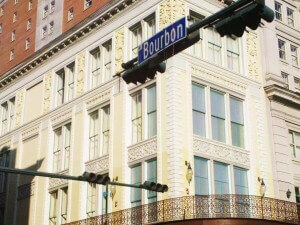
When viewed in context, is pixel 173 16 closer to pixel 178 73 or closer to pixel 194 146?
pixel 178 73

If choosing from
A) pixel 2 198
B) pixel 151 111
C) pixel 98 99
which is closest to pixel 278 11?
pixel 151 111

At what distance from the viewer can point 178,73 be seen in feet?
98.2

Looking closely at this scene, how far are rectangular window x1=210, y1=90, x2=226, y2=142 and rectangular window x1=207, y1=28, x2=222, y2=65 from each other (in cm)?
241

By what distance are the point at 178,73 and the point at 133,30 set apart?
6.14m

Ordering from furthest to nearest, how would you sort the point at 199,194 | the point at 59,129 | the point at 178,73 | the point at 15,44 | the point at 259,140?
the point at 15,44, the point at 59,129, the point at 259,140, the point at 178,73, the point at 199,194

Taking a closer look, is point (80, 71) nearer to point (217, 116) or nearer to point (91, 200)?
point (91, 200)

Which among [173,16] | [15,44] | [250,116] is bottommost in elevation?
[250,116]

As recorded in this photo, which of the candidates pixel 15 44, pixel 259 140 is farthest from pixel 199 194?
pixel 15 44

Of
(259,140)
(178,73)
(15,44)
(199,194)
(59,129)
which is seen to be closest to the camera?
(199,194)

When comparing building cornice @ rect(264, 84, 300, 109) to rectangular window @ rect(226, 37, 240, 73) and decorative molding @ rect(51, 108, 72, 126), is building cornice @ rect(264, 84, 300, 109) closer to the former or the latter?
rectangular window @ rect(226, 37, 240, 73)

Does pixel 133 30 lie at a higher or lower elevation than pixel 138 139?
higher

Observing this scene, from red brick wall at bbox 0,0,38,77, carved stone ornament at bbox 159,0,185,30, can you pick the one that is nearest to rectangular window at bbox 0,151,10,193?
red brick wall at bbox 0,0,38,77

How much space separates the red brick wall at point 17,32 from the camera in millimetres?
47688

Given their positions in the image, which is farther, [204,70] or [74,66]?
[74,66]
